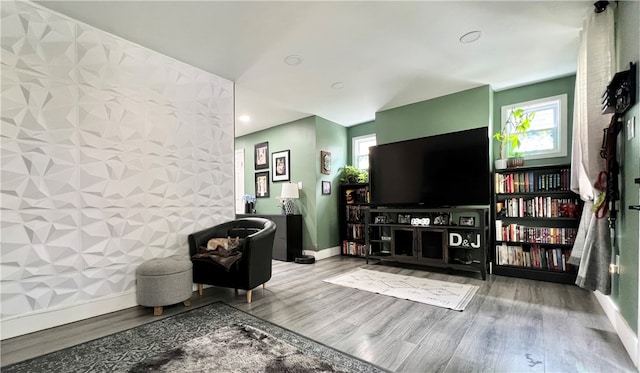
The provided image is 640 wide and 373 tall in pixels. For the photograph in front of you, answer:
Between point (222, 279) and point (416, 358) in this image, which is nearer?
point (416, 358)

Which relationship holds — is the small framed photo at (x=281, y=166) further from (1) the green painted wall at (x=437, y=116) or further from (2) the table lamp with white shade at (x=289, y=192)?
(1) the green painted wall at (x=437, y=116)

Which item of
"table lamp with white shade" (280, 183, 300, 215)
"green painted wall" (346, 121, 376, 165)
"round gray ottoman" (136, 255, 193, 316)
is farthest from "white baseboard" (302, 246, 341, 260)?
"round gray ottoman" (136, 255, 193, 316)

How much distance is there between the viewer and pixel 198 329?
6.79ft

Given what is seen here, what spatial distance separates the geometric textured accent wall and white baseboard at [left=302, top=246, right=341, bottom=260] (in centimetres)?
218

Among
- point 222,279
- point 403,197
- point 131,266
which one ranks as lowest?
point 222,279

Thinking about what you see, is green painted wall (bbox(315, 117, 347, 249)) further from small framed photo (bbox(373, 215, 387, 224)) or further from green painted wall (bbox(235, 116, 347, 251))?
small framed photo (bbox(373, 215, 387, 224))

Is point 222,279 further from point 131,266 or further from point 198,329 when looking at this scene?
point 131,266

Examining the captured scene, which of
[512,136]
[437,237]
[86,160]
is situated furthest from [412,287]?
[86,160]

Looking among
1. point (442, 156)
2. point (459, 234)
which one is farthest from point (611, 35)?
point (459, 234)

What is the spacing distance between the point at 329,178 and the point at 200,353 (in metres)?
3.76

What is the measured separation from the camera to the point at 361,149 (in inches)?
216

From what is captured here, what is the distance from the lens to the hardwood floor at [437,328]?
1.65 metres

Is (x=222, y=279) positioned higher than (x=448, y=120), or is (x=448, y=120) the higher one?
(x=448, y=120)

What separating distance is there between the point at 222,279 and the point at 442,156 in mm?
3162
